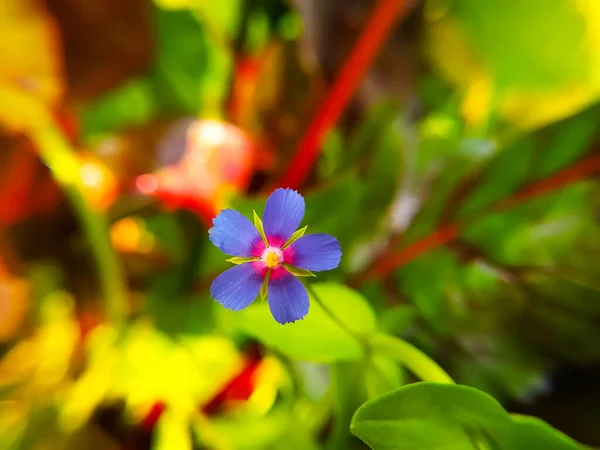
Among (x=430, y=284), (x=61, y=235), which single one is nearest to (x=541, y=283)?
(x=430, y=284)

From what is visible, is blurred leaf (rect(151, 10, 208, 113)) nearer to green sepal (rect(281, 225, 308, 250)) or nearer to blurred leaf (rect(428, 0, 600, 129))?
blurred leaf (rect(428, 0, 600, 129))

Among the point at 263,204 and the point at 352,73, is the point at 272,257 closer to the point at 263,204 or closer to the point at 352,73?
the point at 263,204

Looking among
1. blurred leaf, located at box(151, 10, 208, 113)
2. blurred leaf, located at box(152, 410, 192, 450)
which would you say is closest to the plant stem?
blurred leaf, located at box(152, 410, 192, 450)

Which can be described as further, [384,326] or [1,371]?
[1,371]

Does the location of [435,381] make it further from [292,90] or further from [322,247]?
[292,90]

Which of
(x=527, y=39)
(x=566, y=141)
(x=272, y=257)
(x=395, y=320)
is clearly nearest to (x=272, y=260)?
(x=272, y=257)

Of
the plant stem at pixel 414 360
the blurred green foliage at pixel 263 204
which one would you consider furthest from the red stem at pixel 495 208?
the plant stem at pixel 414 360

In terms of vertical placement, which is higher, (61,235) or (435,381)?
(435,381)
